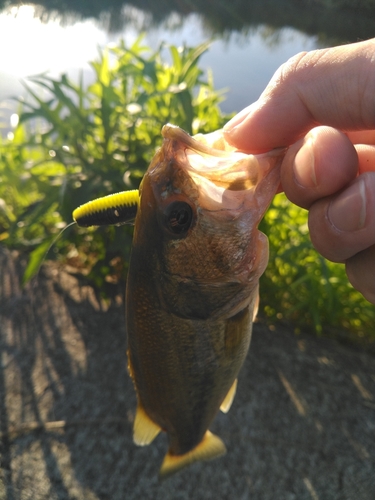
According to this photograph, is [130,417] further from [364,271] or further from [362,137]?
[362,137]

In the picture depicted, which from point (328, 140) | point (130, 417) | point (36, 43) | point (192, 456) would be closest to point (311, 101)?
point (328, 140)

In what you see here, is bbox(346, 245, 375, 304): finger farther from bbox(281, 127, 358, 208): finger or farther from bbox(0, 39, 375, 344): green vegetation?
bbox(0, 39, 375, 344): green vegetation

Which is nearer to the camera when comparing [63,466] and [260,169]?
[260,169]

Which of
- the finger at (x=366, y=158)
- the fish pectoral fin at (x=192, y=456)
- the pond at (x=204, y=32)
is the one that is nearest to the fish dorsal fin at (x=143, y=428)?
the fish pectoral fin at (x=192, y=456)

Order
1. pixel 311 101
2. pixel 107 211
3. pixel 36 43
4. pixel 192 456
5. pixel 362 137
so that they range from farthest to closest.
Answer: pixel 36 43
pixel 192 456
pixel 362 137
pixel 311 101
pixel 107 211

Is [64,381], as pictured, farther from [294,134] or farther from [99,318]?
[294,134]

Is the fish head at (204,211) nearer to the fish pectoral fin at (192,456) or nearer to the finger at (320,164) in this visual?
the finger at (320,164)

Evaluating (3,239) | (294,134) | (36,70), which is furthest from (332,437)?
(36,70)
